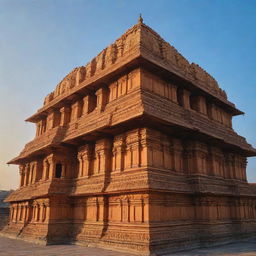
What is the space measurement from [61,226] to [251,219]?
1221 centimetres

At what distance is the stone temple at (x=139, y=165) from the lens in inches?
471

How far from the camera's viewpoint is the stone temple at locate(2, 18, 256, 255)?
471 inches

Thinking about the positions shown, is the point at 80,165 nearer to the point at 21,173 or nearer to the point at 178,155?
the point at 178,155

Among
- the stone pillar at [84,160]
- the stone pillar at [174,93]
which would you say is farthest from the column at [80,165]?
the stone pillar at [174,93]

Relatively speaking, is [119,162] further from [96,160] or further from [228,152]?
[228,152]

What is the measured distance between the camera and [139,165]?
40.6ft

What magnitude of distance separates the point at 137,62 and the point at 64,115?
798 cm

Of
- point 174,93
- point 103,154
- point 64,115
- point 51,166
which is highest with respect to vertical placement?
point 174,93

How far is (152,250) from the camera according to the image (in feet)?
34.0

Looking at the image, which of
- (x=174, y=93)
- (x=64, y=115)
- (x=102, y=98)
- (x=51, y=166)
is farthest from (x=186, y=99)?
(x=51, y=166)

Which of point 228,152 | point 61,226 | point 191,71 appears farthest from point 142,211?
point 191,71

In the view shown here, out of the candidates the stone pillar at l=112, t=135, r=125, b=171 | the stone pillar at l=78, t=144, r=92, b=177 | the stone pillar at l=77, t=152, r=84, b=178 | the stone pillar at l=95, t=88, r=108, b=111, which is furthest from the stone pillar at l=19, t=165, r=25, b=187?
the stone pillar at l=112, t=135, r=125, b=171

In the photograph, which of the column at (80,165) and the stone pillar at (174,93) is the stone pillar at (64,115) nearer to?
the column at (80,165)

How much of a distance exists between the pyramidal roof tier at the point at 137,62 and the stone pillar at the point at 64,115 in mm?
650
